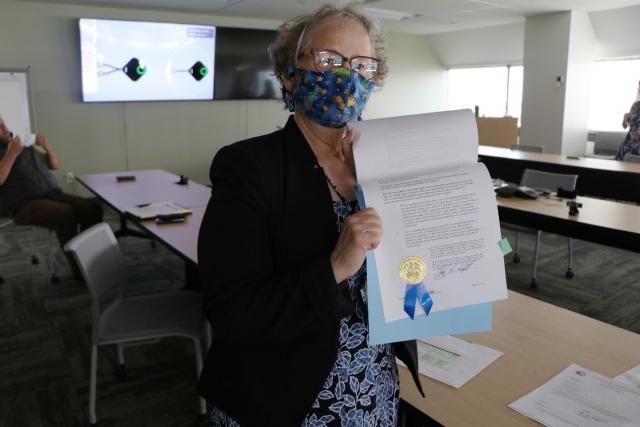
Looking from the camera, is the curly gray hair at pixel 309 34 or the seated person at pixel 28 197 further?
the seated person at pixel 28 197

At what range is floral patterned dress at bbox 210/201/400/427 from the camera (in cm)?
103

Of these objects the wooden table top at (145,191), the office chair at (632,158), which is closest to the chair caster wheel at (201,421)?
the wooden table top at (145,191)

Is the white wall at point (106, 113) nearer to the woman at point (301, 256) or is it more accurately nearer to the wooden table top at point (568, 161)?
the wooden table top at point (568, 161)

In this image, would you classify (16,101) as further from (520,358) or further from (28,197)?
(520,358)

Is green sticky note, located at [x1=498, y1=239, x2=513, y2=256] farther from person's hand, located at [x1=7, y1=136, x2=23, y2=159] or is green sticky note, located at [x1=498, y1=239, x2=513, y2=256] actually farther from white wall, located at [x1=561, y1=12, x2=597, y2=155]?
white wall, located at [x1=561, y1=12, x2=597, y2=155]

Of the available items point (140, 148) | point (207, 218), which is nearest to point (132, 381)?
point (207, 218)

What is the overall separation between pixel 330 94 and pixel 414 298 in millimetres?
437

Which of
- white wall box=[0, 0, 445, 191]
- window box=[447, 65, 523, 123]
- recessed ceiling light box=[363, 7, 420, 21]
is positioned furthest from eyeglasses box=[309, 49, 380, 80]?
window box=[447, 65, 523, 123]

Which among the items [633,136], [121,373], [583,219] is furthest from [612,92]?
[121,373]

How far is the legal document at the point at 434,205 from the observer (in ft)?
3.03

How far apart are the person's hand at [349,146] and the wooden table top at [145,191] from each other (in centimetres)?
257

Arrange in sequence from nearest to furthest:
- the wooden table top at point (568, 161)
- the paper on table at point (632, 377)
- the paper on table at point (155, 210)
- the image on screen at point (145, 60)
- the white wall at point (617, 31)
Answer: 1. the paper on table at point (632, 377)
2. the paper on table at point (155, 210)
3. the wooden table top at point (568, 161)
4. the image on screen at point (145, 60)
5. the white wall at point (617, 31)

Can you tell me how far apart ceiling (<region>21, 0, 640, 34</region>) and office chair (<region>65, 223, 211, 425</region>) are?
4.88 m

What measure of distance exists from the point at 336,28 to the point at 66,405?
2396mm
